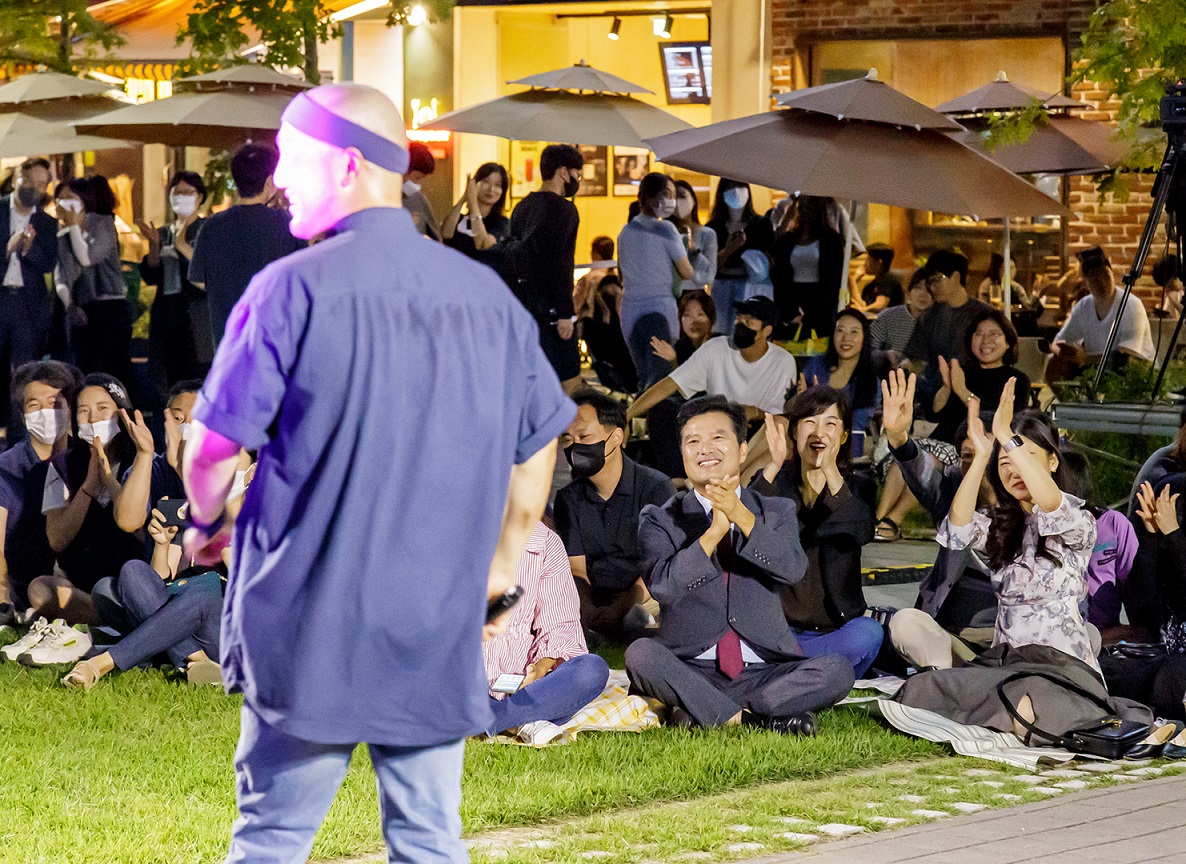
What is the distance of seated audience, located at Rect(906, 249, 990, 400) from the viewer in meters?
11.9

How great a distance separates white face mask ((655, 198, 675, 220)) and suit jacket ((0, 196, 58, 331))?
4243 mm

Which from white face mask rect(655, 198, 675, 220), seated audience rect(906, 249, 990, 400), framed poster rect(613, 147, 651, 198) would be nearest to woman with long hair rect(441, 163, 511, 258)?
white face mask rect(655, 198, 675, 220)

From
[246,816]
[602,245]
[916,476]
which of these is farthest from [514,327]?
[602,245]

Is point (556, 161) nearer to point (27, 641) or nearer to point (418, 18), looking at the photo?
point (27, 641)

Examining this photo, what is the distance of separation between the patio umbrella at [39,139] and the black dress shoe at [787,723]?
7745 millimetres

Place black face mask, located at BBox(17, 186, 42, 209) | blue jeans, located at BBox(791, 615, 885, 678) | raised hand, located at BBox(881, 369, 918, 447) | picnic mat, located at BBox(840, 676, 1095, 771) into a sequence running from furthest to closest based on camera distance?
1. black face mask, located at BBox(17, 186, 42, 209)
2. raised hand, located at BBox(881, 369, 918, 447)
3. blue jeans, located at BBox(791, 615, 885, 678)
4. picnic mat, located at BBox(840, 676, 1095, 771)

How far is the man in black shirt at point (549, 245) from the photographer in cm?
1184

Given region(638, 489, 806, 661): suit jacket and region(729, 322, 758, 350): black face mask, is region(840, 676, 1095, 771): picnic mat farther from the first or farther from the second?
region(729, 322, 758, 350): black face mask

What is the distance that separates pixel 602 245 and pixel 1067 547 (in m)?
12.0

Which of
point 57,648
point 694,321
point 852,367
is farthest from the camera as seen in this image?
point 694,321

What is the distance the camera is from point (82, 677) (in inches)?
283

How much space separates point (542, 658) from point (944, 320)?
20.3 ft

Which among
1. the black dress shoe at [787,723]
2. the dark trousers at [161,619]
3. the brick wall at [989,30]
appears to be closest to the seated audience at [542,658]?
the black dress shoe at [787,723]

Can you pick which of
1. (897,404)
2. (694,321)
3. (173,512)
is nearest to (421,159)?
(694,321)
